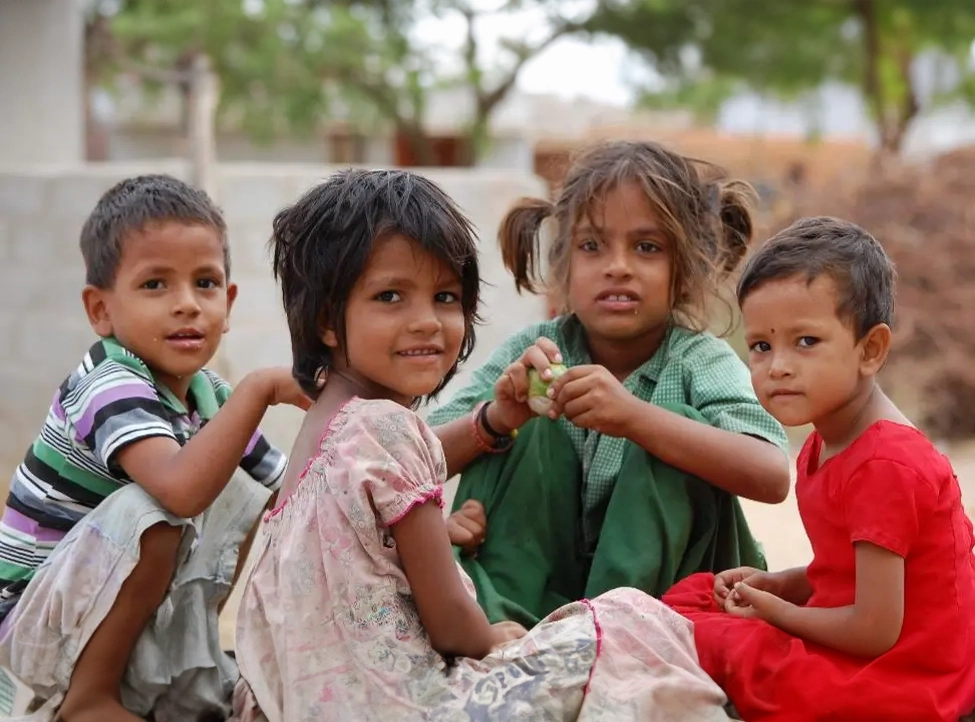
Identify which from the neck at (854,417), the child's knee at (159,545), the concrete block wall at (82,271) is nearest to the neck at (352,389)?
the child's knee at (159,545)

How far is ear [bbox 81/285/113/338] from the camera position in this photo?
2.66 metres

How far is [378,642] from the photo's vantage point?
2.09 metres

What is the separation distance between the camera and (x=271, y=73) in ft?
57.6

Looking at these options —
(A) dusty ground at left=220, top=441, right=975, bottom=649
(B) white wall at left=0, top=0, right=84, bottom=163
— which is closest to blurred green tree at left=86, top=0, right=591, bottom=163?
(B) white wall at left=0, top=0, right=84, bottom=163

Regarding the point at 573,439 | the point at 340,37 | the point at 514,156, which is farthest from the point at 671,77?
the point at 573,439

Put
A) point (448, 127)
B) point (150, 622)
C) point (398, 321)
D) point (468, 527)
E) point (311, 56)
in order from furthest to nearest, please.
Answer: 1. point (448, 127)
2. point (311, 56)
3. point (468, 527)
4. point (150, 622)
5. point (398, 321)

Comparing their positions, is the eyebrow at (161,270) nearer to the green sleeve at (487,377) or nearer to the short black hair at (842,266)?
the green sleeve at (487,377)

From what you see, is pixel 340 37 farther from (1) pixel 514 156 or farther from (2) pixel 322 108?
(1) pixel 514 156

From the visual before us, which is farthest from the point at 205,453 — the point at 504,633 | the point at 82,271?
the point at 82,271

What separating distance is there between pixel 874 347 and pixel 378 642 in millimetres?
972

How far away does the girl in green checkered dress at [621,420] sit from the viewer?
8.35 ft

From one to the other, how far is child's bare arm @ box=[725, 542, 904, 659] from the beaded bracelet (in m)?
0.82

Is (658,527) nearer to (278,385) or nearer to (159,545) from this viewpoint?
(278,385)

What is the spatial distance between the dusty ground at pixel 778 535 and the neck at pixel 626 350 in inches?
65.7
